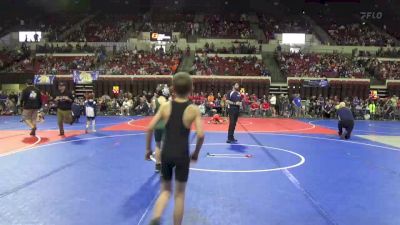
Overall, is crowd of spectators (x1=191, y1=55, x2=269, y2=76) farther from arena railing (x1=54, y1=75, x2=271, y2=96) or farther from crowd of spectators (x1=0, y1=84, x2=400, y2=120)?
crowd of spectators (x1=0, y1=84, x2=400, y2=120)

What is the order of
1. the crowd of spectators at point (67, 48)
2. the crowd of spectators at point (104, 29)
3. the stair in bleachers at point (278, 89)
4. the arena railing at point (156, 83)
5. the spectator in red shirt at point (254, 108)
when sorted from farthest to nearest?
the crowd of spectators at point (104, 29) → the crowd of spectators at point (67, 48) → the stair in bleachers at point (278, 89) → the arena railing at point (156, 83) → the spectator in red shirt at point (254, 108)

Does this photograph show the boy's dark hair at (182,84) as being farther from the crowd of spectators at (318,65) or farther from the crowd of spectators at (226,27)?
the crowd of spectators at (226,27)

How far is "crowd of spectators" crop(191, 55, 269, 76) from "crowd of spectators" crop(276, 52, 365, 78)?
1937 millimetres

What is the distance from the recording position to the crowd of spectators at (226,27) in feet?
117

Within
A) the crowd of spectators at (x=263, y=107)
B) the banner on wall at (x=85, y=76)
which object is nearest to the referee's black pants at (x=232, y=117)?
the crowd of spectators at (x=263, y=107)

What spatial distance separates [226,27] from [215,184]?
31270mm

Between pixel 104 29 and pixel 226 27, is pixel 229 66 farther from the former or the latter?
pixel 104 29

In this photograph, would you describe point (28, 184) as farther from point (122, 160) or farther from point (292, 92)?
point (292, 92)

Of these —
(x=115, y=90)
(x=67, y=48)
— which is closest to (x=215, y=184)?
(x=115, y=90)

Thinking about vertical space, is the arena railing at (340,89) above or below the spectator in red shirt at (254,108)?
above

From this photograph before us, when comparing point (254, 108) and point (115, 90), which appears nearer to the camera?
point (254, 108)

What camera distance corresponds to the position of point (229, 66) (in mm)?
29688

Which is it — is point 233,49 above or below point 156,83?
above

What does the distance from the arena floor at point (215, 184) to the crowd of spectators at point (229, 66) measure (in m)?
17.4
